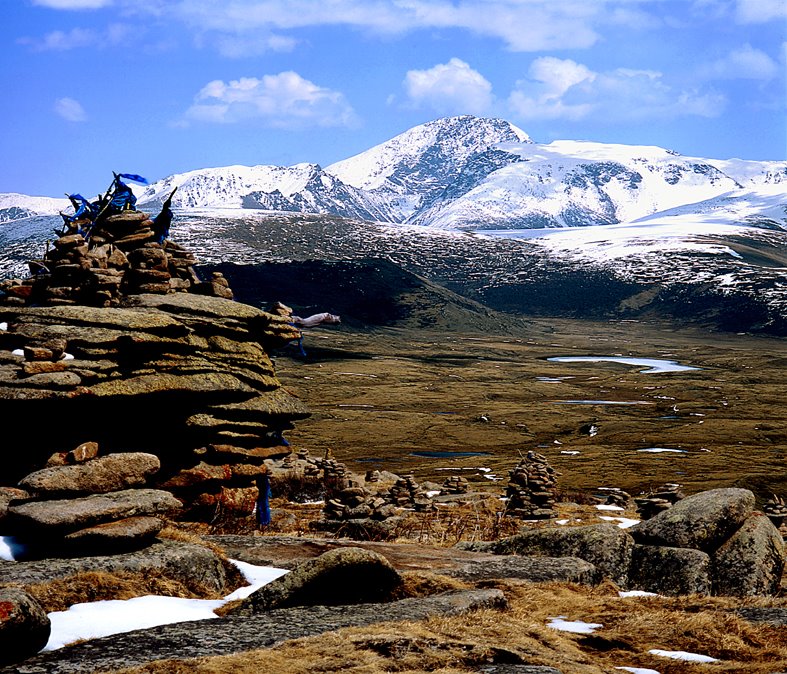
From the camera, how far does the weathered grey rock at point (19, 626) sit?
9.58 meters

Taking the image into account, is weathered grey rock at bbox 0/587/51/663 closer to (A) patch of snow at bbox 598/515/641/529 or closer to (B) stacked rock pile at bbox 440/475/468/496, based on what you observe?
(A) patch of snow at bbox 598/515/641/529

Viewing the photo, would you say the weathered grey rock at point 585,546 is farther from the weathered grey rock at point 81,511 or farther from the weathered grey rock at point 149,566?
the weathered grey rock at point 81,511

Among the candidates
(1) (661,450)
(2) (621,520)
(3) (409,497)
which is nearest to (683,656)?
(2) (621,520)

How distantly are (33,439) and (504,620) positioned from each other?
618 inches

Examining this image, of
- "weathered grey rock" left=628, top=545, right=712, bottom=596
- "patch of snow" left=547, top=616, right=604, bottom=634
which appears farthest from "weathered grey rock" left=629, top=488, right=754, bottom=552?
"patch of snow" left=547, top=616, right=604, bottom=634

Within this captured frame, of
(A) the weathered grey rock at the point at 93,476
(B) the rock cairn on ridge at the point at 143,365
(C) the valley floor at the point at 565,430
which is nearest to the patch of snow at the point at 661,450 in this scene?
(C) the valley floor at the point at 565,430

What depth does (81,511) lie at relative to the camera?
1498 centimetres

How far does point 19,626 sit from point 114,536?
5.13 m

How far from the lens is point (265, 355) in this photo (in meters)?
30.3

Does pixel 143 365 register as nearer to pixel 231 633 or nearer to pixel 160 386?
pixel 160 386

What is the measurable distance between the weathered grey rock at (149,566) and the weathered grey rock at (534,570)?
187 inches

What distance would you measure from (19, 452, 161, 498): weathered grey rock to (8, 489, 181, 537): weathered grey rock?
31 cm

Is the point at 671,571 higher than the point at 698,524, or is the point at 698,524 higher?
the point at 698,524

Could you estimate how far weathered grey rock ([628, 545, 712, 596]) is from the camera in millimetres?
18859
